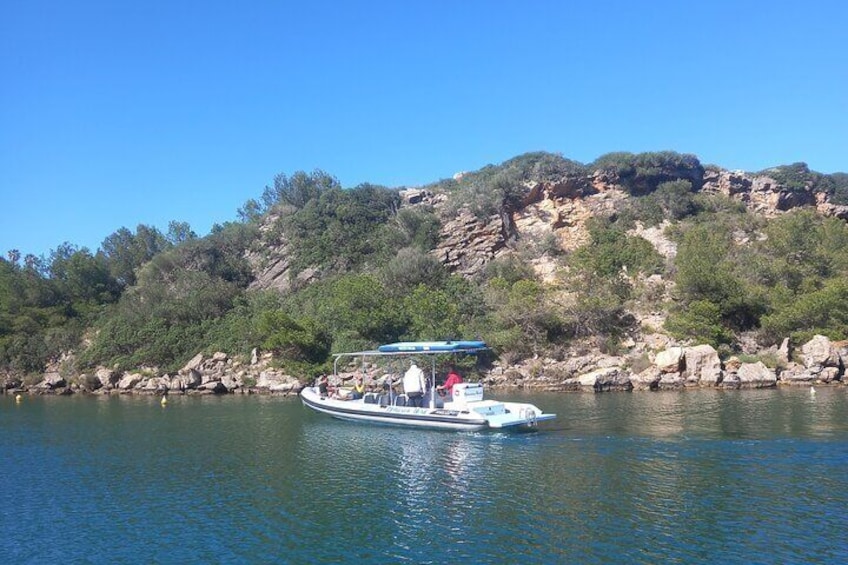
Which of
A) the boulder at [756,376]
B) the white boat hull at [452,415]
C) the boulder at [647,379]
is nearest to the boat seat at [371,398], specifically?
the white boat hull at [452,415]

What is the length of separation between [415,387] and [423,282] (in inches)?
1312

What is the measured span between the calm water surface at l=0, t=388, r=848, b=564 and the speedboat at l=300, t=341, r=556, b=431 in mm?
796

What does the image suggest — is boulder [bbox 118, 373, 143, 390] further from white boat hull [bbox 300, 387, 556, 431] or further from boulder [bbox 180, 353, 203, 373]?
white boat hull [bbox 300, 387, 556, 431]

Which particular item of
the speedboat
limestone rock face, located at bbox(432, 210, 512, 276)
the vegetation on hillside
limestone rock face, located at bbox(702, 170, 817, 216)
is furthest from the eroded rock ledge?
limestone rock face, located at bbox(702, 170, 817, 216)

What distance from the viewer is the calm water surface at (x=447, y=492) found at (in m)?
15.9

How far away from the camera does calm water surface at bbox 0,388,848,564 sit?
52.0 feet

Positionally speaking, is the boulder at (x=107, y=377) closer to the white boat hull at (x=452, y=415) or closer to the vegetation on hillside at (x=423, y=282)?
the vegetation on hillside at (x=423, y=282)

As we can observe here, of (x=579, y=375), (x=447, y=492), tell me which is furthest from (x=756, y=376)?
(x=447, y=492)

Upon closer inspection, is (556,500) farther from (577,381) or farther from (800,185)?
(800,185)

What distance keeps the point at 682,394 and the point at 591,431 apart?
16.0 metres

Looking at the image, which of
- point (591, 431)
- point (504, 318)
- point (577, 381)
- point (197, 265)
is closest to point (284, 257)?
point (197, 265)

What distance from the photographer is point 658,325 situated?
53.7m

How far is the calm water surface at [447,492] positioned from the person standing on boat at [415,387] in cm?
175

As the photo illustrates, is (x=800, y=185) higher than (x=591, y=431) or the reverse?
higher
